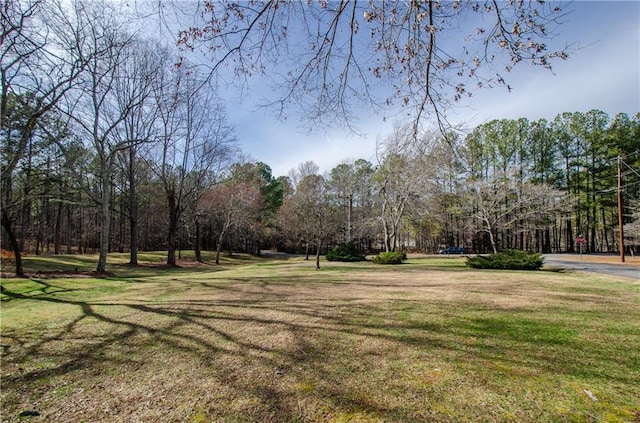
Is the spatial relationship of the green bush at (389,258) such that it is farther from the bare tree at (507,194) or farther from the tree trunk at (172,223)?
the tree trunk at (172,223)

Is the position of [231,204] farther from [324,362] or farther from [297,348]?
[324,362]

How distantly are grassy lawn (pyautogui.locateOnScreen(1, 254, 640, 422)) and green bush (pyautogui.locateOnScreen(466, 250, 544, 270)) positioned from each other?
969 centimetres

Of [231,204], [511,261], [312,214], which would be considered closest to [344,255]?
[312,214]

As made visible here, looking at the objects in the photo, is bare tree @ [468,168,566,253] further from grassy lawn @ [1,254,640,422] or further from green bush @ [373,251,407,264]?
grassy lawn @ [1,254,640,422]

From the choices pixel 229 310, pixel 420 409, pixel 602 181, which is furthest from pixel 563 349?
pixel 602 181

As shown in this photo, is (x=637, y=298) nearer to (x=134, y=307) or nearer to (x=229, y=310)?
(x=229, y=310)

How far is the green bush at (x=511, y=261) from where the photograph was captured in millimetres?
15047

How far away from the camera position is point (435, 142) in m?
4.04

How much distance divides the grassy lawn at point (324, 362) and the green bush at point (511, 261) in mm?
9693

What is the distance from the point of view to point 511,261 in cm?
1545

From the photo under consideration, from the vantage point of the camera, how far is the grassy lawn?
247cm

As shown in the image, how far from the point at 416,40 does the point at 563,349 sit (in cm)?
410

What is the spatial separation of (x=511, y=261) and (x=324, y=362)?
1563 centimetres

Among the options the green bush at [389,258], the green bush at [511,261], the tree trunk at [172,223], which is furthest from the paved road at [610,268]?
the tree trunk at [172,223]
